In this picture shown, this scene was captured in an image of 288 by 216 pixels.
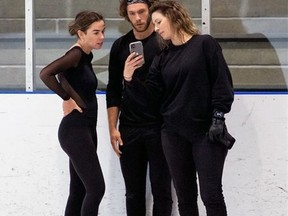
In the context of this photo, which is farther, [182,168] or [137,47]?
[137,47]

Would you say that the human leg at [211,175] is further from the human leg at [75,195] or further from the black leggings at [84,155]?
the human leg at [75,195]

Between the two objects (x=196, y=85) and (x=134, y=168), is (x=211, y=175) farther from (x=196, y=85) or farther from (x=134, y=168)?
(x=134, y=168)

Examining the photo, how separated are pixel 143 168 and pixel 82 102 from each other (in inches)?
17.4

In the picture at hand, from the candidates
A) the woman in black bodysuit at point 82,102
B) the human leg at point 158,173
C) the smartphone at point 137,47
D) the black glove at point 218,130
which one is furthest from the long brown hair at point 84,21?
the black glove at point 218,130

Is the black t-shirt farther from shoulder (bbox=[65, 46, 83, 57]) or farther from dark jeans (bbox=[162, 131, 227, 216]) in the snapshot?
dark jeans (bbox=[162, 131, 227, 216])

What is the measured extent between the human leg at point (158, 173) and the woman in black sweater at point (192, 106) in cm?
13

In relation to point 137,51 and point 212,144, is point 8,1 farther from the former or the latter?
point 212,144

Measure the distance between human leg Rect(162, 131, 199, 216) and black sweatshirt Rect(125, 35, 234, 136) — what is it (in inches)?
2.0

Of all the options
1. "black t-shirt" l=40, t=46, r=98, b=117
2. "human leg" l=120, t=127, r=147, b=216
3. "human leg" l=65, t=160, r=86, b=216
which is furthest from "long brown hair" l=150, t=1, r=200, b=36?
"human leg" l=65, t=160, r=86, b=216

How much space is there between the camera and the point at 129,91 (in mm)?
2801

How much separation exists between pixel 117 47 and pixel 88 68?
0.70 feet

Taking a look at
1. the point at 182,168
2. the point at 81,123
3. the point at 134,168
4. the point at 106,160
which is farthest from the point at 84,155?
the point at 106,160

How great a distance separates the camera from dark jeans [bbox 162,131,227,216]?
2479mm

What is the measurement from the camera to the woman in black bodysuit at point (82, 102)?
8.79 ft
